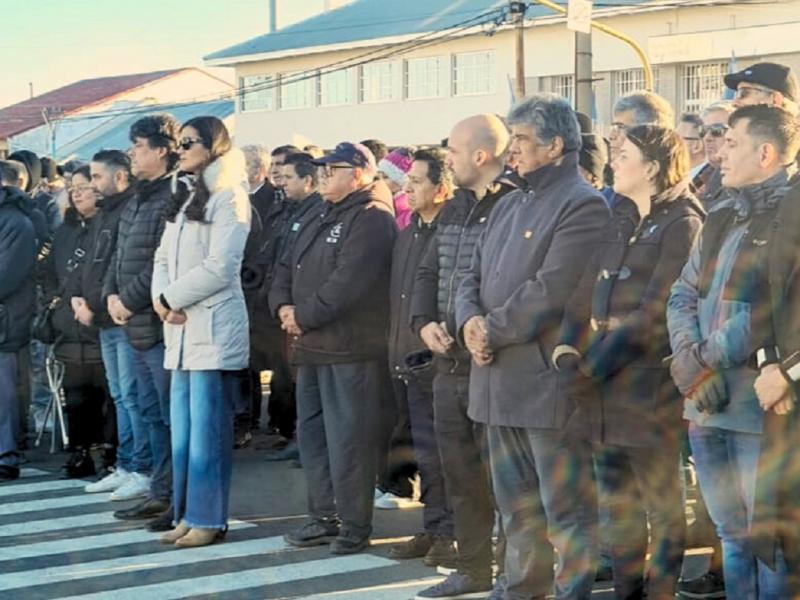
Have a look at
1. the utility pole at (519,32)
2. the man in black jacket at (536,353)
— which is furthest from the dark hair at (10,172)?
the utility pole at (519,32)

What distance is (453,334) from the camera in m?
6.93

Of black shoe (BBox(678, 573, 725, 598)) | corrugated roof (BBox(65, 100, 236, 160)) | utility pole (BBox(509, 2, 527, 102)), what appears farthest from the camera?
corrugated roof (BBox(65, 100, 236, 160))

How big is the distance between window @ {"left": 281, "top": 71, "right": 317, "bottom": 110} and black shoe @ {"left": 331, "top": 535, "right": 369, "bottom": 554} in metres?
46.3

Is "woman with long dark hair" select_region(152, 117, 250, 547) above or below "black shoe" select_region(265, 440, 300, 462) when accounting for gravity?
above

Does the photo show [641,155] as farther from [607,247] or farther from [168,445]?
[168,445]

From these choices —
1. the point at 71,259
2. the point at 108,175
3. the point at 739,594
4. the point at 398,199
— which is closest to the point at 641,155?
the point at 739,594

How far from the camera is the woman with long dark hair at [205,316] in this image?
8.18 metres

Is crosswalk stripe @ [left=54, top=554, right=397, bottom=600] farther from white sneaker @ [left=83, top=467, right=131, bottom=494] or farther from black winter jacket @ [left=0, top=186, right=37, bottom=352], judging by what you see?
black winter jacket @ [left=0, top=186, right=37, bottom=352]

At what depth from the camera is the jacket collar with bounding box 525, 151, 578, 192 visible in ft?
20.9

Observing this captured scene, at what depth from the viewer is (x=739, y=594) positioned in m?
5.67

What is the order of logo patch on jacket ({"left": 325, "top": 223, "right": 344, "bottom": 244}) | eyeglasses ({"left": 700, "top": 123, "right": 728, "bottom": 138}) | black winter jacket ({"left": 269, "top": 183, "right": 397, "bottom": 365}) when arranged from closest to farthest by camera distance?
black winter jacket ({"left": 269, "top": 183, "right": 397, "bottom": 365}) < logo patch on jacket ({"left": 325, "top": 223, "right": 344, "bottom": 244}) < eyeglasses ({"left": 700, "top": 123, "right": 728, "bottom": 138})

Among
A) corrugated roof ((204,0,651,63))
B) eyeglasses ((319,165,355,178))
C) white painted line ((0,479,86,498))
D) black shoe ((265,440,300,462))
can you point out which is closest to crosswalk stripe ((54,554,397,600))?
eyeglasses ((319,165,355,178))

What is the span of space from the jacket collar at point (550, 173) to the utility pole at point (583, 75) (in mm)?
14584

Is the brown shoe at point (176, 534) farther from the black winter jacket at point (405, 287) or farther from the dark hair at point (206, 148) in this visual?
the dark hair at point (206, 148)
